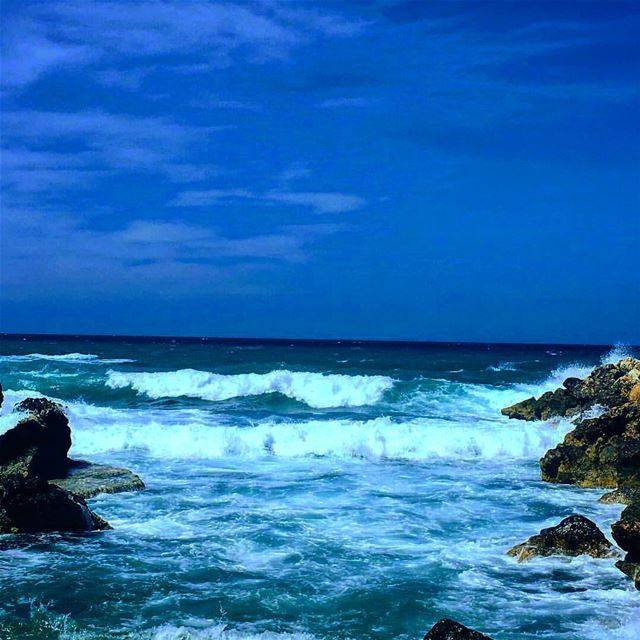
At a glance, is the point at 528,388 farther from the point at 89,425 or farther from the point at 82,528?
the point at 82,528

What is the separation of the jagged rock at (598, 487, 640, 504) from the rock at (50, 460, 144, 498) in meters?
8.23

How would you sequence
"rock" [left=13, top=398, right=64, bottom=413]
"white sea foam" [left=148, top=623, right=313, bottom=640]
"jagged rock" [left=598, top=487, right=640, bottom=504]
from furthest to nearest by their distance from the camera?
"rock" [left=13, top=398, right=64, bottom=413], "jagged rock" [left=598, top=487, right=640, bottom=504], "white sea foam" [left=148, top=623, right=313, bottom=640]

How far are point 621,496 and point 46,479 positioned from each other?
32.8 feet

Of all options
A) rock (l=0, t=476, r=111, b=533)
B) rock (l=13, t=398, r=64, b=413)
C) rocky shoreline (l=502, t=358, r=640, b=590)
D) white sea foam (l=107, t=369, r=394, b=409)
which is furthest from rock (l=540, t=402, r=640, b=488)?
white sea foam (l=107, t=369, r=394, b=409)

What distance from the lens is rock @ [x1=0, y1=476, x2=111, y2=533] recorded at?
10828mm

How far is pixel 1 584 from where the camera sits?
876 centimetres

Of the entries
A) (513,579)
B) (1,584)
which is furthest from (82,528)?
(513,579)

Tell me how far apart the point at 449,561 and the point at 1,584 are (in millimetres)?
5425

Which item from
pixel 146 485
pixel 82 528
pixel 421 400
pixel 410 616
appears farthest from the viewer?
pixel 421 400

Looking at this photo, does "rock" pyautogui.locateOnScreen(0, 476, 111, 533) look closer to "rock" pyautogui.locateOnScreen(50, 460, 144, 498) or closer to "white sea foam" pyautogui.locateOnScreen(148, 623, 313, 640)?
"rock" pyautogui.locateOnScreen(50, 460, 144, 498)

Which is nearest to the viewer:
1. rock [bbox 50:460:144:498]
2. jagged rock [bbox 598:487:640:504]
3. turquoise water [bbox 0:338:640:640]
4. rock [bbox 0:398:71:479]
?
turquoise water [bbox 0:338:640:640]

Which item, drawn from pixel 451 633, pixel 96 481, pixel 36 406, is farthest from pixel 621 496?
pixel 36 406

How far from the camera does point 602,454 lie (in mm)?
15086

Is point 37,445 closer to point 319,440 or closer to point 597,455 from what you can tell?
point 319,440
